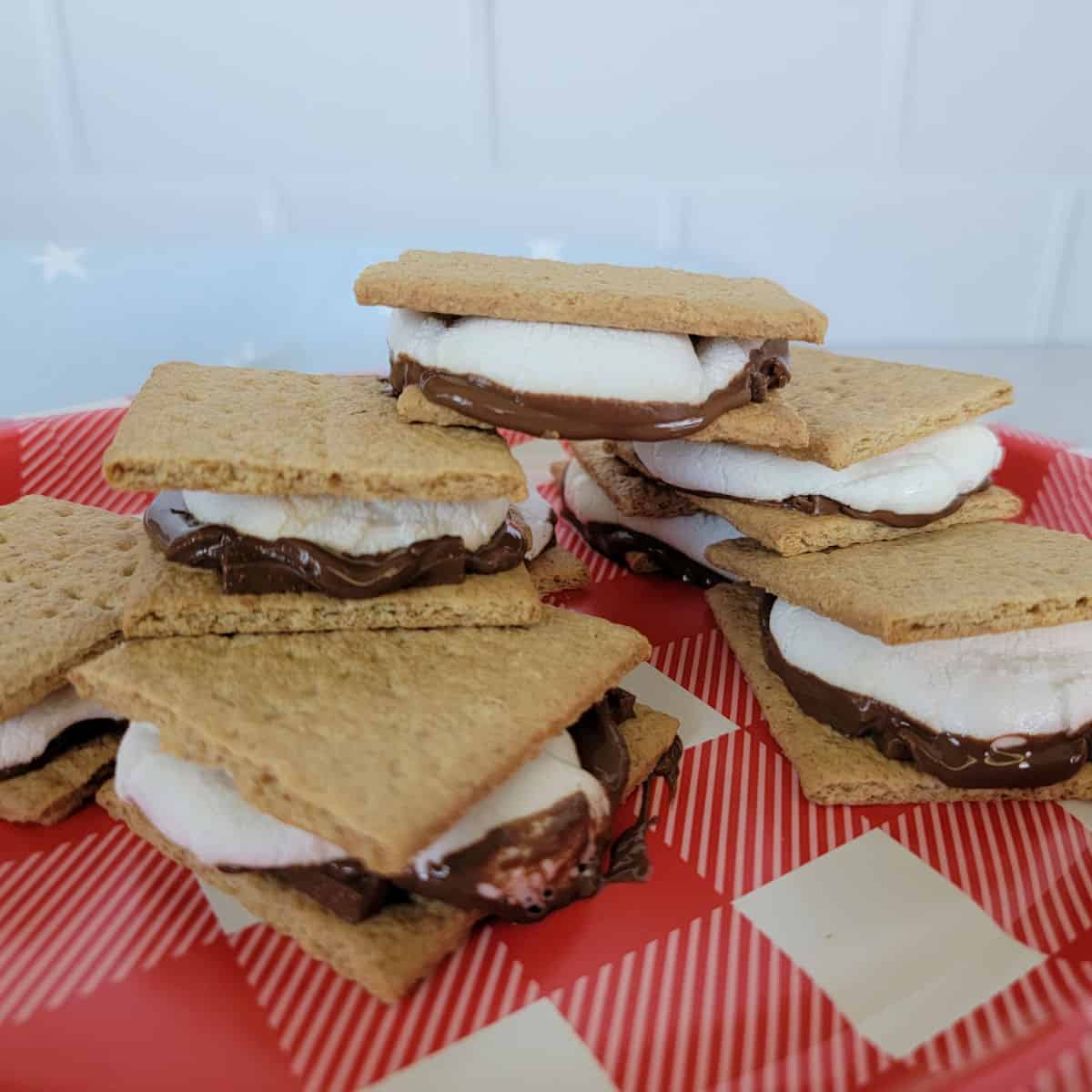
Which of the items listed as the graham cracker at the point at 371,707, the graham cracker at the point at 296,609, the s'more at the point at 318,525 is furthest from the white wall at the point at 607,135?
the graham cracker at the point at 371,707

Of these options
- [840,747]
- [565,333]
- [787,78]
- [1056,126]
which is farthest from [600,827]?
[1056,126]

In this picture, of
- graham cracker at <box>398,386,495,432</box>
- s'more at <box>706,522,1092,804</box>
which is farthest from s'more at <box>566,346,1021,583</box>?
graham cracker at <box>398,386,495,432</box>

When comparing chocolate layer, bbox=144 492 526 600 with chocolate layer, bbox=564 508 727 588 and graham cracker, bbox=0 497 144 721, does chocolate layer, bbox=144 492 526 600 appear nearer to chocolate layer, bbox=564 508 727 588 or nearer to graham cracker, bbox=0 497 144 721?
graham cracker, bbox=0 497 144 721

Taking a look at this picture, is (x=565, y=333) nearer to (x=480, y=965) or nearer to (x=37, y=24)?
(x=480, y=965)

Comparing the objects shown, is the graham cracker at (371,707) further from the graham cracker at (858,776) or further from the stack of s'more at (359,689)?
the graham cracker at (858,776)

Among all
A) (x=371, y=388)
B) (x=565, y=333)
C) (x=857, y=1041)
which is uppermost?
(x=565, y=333)

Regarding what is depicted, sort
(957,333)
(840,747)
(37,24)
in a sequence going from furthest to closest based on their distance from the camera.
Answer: (957,333), (37,24), (840,747)
